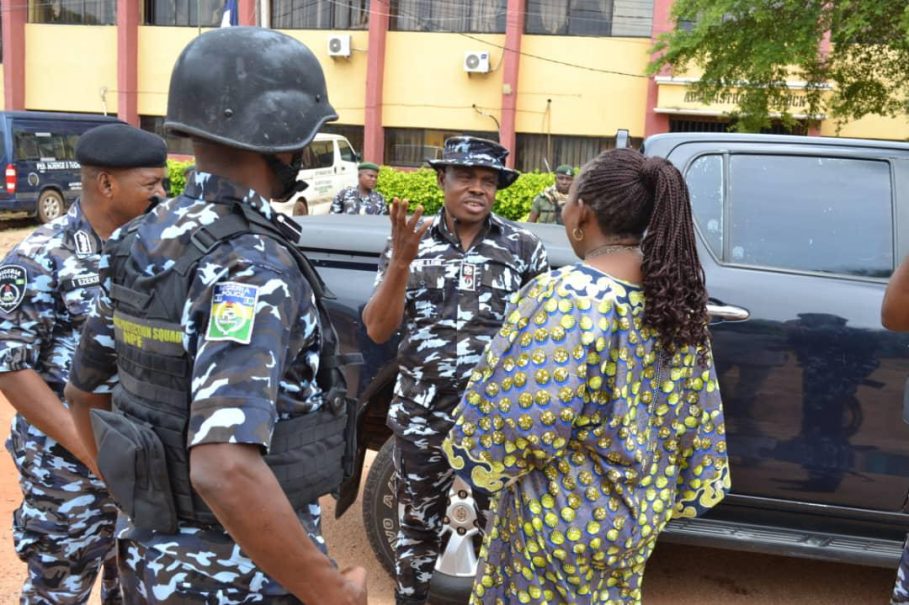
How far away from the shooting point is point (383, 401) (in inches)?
151

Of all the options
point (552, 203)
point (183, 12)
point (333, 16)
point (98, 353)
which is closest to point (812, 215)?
point (98, 353)

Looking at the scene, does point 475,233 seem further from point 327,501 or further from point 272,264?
point 327,501

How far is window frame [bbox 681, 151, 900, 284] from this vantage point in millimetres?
3523

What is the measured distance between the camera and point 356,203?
963 centimetres

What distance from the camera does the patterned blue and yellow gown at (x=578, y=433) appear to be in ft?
6.62

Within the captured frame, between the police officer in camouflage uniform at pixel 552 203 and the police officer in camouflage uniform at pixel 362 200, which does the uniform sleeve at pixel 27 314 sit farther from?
the police officer in camouflage uniform at pixel 552 203

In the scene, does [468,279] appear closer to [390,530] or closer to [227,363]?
[390,530]

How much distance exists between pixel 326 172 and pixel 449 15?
239 inches

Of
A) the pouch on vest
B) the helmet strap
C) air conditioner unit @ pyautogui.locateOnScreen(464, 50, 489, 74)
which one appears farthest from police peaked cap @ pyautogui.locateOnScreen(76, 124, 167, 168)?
air conditioner unit @ pyautogui.locateOnScreen(464, 50, 489, 74)

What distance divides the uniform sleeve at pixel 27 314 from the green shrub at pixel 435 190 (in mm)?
13640

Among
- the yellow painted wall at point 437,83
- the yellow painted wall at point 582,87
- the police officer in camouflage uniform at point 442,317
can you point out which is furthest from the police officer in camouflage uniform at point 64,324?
the yellow painted wall at point 437,83

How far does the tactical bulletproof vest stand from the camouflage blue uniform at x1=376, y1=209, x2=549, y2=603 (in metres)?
1.53

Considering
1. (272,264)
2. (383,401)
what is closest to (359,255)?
(383,401)

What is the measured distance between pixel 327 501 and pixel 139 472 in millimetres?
3386
